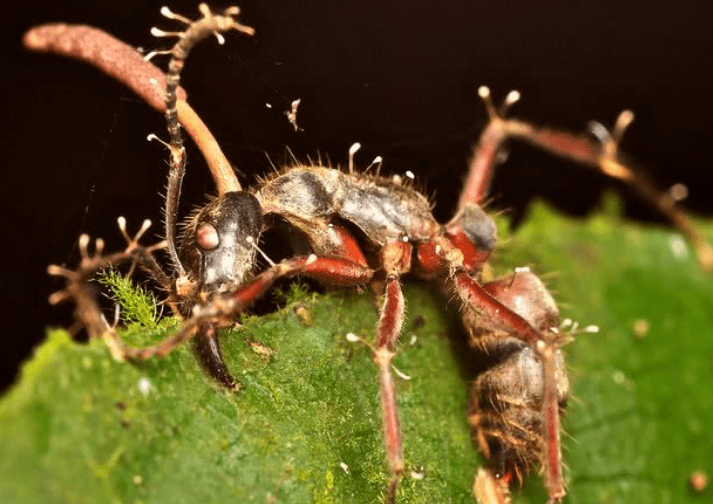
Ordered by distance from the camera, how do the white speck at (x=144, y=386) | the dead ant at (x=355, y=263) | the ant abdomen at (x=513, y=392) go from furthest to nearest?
1. the ant abdomen at (x=513, y=392)
2. the dead ant at (x=355, y=263)
3. the white speck at (x=144, y=386)

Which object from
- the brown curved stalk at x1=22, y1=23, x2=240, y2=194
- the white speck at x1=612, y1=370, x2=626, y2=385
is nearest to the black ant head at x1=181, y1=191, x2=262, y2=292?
the brown curved stalk at x1=22, y1=23, x2=240, y2=194

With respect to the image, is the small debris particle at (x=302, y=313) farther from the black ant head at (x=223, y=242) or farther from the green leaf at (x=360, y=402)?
the black ant head at (x=223, y=242)

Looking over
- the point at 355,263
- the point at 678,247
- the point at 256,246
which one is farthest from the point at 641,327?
the point at 256,246

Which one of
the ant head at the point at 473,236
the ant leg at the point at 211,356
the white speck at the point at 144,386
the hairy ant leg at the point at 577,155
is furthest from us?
the hairy ant leg at the point at 577,155

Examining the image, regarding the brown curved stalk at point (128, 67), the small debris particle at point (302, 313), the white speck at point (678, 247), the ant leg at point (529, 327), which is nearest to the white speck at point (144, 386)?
the small debris particle at point (302, 313)

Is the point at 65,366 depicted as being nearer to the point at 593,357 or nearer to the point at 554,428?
the point at 554,428

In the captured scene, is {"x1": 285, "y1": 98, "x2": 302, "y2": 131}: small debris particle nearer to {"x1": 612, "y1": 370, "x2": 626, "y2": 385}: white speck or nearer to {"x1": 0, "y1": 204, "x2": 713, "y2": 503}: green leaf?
{"x1": 0, "y1": 204, "x2": 713, "y2": 503}: green leaf

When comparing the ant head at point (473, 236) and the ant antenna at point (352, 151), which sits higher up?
the ant antenna at point (352, 151)

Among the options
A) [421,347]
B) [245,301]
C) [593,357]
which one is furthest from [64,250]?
[593,357]
